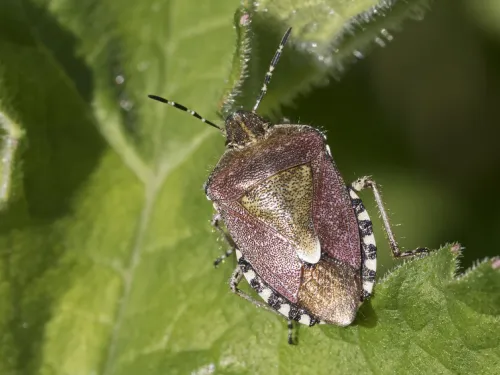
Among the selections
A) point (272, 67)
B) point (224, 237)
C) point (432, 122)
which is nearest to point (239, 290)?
point (224, 237)

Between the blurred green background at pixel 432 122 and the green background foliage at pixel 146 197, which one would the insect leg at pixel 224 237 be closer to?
the green background foliage at pixel 146 197

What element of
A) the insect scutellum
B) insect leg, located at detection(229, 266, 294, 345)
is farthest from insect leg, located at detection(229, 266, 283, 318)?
the insect scutellum

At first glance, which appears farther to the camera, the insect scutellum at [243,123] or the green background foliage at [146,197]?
the insect scutellum at [243,123]

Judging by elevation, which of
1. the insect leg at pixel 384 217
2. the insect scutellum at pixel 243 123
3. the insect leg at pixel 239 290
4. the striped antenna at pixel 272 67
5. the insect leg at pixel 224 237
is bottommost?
the insect leg at pixel 239 290

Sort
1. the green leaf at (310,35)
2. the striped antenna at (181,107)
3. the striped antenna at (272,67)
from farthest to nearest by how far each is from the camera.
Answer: the striped antenna at (181,107)
the striped antenna at (272,67)
the green leaf at (310,35)

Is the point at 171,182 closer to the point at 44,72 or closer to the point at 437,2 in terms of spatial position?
the point at 44,72

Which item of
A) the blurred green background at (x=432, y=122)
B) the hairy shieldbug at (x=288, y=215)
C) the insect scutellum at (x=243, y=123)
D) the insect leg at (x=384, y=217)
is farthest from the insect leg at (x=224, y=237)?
the blurred green background at (x=432, y=122)

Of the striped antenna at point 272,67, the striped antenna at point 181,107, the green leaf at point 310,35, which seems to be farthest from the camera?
the striped antenna at point 181,107

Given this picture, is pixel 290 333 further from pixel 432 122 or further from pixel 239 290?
pixel 432 122
